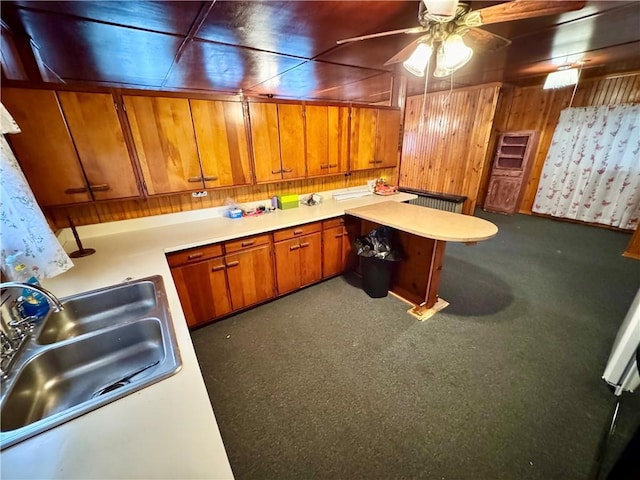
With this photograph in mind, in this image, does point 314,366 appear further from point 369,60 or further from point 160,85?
point 160,85

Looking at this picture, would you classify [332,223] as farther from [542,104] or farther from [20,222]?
[542,104]

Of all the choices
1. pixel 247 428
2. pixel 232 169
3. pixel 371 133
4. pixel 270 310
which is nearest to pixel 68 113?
pixel 232 169

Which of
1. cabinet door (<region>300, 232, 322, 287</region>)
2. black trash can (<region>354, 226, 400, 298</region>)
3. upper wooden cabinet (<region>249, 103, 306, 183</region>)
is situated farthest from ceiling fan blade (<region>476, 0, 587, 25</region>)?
cabinet door (<region>300, 232, 322, 287</region>)

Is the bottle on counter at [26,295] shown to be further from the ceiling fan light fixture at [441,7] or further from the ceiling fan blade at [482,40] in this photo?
the ceiling fan blade at [482,40]

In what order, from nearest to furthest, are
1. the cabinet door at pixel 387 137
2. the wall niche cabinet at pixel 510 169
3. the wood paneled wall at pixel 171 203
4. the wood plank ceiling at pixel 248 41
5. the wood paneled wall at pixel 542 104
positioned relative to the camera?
the wood plank ceiling at pixel 248 41, the wood paneled wall at pixel 171 203, the cabinet door at pixel 387 137, the wood paneled wall at pixel 542 104, the wall niche cabinet at pixel 510 169

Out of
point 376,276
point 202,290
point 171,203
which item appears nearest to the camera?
point 202,290

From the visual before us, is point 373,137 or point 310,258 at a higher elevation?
point 373,137

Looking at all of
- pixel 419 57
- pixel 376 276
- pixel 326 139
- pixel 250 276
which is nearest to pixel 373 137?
pixel 326 139

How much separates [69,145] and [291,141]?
1676 mm

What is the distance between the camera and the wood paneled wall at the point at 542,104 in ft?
13.9

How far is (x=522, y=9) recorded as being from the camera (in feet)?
4.80

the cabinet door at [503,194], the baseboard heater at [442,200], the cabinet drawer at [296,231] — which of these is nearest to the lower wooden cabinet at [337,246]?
the cabinet drawer at [296,231]

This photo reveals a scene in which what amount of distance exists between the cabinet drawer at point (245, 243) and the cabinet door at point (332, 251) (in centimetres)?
68

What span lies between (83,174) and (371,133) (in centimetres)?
277
